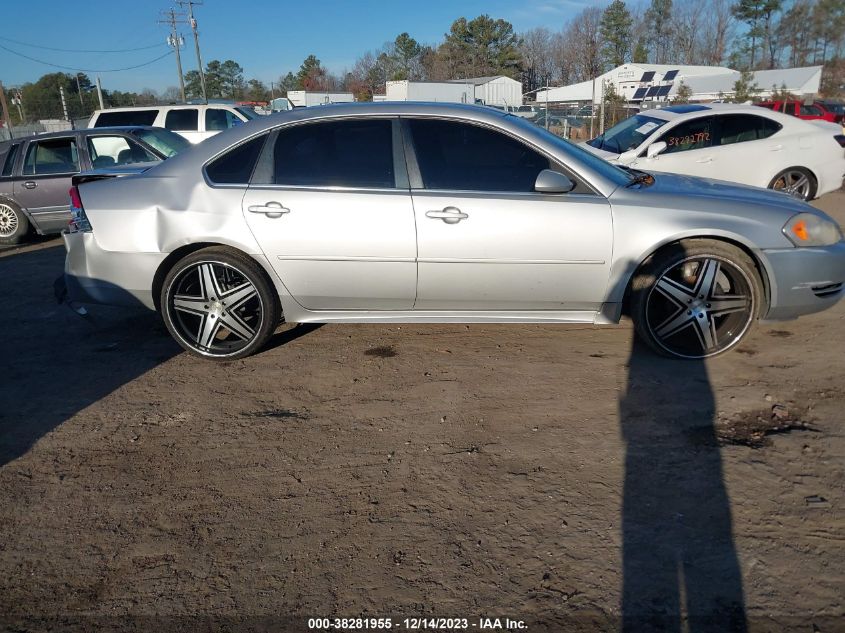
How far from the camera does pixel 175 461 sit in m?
3.25

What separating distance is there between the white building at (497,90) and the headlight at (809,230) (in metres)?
50.8

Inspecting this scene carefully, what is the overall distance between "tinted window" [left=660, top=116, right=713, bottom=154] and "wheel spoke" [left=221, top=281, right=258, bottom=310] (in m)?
7.11

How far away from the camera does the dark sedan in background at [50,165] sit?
9.20 meters

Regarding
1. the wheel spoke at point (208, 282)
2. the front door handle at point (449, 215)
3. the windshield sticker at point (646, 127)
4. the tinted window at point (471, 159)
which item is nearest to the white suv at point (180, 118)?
the windshield sticker at point (646, 127)

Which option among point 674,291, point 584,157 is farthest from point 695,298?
point 584,157

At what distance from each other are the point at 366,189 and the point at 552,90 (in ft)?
200

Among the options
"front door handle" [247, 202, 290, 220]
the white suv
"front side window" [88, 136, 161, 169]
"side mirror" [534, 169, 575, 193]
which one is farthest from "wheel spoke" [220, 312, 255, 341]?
the white suv

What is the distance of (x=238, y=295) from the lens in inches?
167

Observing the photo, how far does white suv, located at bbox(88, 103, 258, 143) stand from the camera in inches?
569

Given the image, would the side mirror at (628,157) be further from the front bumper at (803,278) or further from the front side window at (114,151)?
the front side window at (114,151)

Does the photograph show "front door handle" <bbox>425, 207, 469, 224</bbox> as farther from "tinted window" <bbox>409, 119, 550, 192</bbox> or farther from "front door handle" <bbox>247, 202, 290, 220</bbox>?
"front door handle" <bbox>247, 202, 290, 220</bbox>

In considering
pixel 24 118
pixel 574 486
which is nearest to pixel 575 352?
pixel 574 486

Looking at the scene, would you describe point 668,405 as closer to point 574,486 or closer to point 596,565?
point 574,486

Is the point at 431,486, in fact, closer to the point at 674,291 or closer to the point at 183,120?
the point at 674,291
